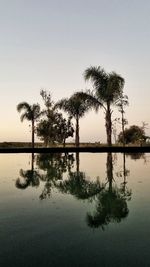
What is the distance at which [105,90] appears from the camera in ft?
105

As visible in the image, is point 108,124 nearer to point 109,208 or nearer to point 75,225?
point 109,208

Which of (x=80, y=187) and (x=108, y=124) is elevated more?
(x=108, y=124)

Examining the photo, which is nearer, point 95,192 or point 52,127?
point 95,192

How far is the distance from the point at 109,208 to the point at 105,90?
24943 mm

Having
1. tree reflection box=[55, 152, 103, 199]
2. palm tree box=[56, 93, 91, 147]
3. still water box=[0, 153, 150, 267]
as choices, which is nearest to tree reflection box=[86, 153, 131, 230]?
still water box=[0, 153, 150, 267]

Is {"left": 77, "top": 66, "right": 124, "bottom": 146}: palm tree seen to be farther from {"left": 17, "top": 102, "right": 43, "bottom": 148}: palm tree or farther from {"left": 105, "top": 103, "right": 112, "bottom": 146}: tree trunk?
{"left": 17, "top": 102, "right": 43, "bottom": 148}: palm tree

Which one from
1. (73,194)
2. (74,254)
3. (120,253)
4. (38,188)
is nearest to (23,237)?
(74,254)

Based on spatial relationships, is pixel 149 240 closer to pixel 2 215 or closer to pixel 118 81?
pixel 2 215

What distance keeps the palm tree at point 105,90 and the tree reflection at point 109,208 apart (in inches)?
832

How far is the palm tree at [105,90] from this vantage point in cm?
3144

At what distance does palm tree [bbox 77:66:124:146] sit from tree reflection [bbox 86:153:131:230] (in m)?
21.1

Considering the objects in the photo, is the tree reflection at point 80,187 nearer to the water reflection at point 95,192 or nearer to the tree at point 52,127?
the water reflection at point 95,192

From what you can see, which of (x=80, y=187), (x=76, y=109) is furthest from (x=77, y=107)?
(x=80, y=187)

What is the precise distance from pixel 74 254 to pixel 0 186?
693 centimetres
